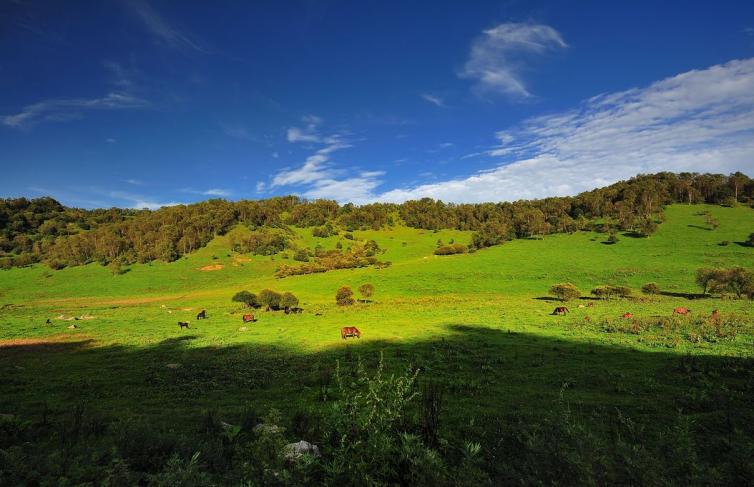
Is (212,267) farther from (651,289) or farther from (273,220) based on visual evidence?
(651,289)

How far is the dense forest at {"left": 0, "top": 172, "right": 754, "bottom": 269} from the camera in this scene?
4719 inches

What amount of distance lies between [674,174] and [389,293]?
138 metres

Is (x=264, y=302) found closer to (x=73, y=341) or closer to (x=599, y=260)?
(x=73, y=341)

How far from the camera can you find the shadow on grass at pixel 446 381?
42.5 ft

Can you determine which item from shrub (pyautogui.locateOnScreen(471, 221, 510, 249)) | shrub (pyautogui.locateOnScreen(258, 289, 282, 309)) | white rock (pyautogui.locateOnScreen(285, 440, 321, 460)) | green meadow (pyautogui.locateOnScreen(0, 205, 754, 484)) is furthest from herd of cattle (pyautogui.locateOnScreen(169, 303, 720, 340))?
shrub (pyautogui.locateOnScreen(471, 221, 510, 249))

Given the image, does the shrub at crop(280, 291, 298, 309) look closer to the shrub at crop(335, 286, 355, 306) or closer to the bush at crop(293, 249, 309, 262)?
the shrub at crop(335, 286, 355, 306)

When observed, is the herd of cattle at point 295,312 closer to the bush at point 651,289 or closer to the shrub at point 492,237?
the bush at point 651,289

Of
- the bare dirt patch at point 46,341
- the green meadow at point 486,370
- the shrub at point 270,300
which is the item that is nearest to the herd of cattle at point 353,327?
the green meadow at point 486,370

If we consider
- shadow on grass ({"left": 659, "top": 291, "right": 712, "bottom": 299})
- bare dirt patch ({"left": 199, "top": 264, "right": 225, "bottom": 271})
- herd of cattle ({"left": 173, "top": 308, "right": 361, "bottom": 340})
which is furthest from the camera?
bare dirt patch ({"left": 199, "top": 264, "right": 225, "bottom": 271})

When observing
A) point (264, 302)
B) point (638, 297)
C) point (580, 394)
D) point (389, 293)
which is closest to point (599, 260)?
point (638, 297)

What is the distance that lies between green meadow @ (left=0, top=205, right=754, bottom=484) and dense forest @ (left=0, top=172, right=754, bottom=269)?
5856cm

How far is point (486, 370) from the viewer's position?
20.9m

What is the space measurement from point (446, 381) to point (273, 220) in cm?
15788

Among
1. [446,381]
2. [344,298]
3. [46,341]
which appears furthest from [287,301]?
[446,381]
